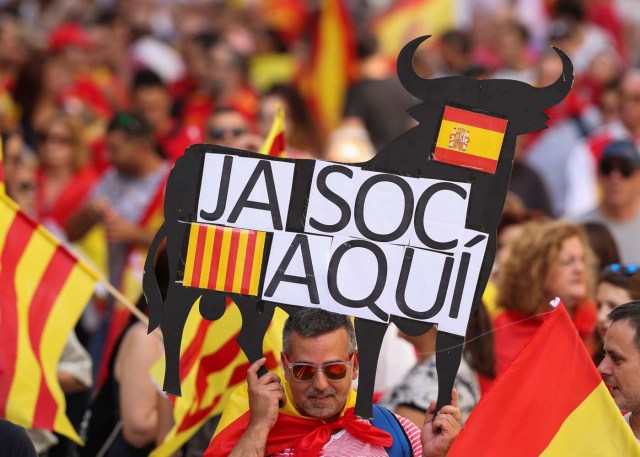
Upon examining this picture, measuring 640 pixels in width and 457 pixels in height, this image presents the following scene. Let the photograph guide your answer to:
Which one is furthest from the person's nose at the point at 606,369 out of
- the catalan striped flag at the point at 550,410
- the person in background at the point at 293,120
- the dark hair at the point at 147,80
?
the dark hair at the point at 147,80

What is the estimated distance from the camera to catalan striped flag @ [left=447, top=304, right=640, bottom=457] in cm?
443

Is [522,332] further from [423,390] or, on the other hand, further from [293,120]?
[293,120]

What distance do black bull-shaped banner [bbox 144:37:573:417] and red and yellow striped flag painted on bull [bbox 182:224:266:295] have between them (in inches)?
1.1

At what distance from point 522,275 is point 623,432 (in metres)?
2.31

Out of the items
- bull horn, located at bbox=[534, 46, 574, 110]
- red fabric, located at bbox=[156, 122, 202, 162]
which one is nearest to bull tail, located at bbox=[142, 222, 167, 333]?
bull horn, located at bbox=[534, 46, 574, 110]

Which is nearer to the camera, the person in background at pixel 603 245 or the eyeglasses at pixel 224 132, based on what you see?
the person in background at pixel 603 245

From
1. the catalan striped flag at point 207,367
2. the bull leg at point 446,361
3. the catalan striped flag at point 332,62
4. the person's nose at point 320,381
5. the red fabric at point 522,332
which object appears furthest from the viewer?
the catalan striped flag at point 332,62

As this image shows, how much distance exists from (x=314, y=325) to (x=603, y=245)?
335 cm

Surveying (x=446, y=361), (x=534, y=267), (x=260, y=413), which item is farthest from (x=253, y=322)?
(x=534, y=267)

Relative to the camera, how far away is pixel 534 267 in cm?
666

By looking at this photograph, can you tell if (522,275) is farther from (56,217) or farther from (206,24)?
(206,24)

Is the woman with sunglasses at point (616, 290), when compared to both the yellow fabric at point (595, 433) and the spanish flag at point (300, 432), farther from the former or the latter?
the spanish flag at point (300, 432)

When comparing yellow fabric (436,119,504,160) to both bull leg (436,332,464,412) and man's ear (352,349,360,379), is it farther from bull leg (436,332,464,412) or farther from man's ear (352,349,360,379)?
man's ear (352,349,360,379)

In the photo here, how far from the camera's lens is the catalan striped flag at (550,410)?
4.43 m
